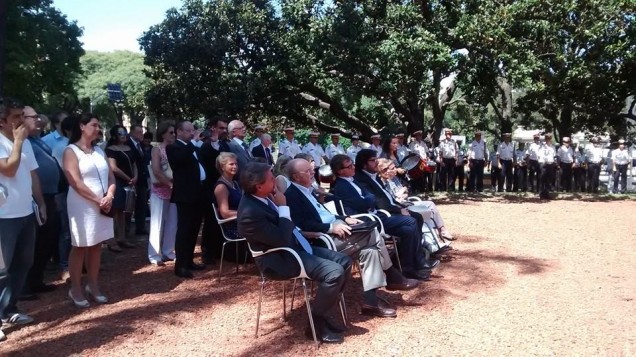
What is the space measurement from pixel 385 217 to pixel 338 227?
135 centimetres

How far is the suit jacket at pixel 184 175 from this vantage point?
20.2 feet

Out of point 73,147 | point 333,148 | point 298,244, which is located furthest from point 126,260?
point 333,148

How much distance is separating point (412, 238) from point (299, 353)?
2.28 metres

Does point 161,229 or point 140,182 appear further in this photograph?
point 140,182

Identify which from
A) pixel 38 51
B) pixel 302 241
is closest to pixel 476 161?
pixel 302 241

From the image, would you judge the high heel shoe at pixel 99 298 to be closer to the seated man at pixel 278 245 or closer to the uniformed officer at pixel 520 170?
the seated man at pixel 278 245

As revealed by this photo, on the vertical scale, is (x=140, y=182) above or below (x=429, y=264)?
above

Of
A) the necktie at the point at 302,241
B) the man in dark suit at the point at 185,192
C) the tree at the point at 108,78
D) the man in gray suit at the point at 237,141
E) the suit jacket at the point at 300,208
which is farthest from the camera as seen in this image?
the tree at the point at 108,78

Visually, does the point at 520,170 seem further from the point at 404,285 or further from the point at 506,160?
Result: the point at 404,285

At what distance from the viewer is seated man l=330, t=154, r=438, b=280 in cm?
591

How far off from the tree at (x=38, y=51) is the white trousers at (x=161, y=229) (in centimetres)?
1684

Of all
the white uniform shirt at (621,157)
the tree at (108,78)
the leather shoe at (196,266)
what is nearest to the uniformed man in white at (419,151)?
the white uniform shirt at (621,157)

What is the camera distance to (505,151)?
58.3ft

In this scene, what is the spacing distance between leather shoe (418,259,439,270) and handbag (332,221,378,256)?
1.54 m
